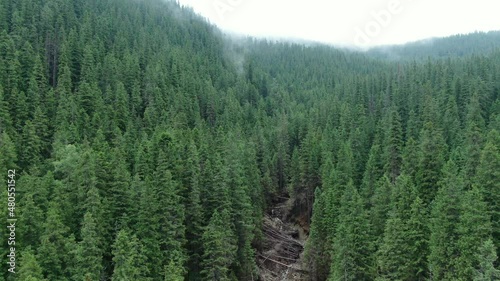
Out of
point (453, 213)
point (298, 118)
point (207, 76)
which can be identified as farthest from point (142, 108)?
point (453, 213)

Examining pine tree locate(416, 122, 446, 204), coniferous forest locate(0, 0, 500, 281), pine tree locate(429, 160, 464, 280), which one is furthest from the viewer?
pine tree locate(416, 122, 446, 204)

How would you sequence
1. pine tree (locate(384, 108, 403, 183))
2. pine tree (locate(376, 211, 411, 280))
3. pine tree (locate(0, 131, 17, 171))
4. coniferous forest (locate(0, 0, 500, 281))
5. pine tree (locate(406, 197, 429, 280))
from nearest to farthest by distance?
coniferous forest (locate(0, 0, 500, 281)), pine tree (locate(376, 211, 411, 280)), pine tree (locate(406, 197, 429, 280)), pine tree (locate(0, 131, 17, 171)), pine tree (locate(384, 108, 403, 183))

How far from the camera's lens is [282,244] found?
234 ft

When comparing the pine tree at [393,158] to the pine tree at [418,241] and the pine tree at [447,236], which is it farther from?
the pine tree at [447,236]

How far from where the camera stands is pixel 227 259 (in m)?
45.0

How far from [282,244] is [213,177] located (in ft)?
82.0

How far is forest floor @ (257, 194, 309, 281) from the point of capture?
62.0m

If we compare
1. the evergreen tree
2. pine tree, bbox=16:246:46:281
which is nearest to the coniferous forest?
pine tree, bbox=16:246:46:281

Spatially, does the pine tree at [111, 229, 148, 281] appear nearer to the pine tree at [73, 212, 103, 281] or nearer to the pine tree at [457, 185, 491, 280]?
the pine tree at [73, 212, 103, 281]

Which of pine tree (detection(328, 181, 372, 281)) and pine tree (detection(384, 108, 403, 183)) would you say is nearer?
pine tree (detection(328, 181, 372, 281))

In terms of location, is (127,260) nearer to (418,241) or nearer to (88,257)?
(88,257)

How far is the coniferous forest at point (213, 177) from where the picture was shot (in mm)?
37000

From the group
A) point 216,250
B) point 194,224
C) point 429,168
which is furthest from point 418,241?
point 194,224

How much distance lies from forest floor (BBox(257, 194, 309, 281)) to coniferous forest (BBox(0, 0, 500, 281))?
322 mm
